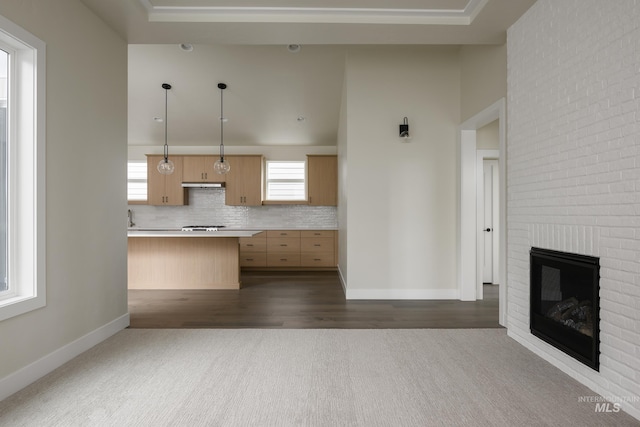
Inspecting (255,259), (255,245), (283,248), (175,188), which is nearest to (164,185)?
(175,188)

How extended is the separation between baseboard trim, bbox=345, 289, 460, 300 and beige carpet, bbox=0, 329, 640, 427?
1347 mm

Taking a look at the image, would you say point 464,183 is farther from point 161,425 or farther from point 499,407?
point 161,425

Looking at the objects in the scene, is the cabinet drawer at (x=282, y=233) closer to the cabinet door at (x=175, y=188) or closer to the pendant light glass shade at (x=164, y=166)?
the cabinet door at (x=175, y=188)

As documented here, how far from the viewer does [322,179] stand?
697 centimetres

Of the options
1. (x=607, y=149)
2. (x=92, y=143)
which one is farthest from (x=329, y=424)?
(x=92, y=143)

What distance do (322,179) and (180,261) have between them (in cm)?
310

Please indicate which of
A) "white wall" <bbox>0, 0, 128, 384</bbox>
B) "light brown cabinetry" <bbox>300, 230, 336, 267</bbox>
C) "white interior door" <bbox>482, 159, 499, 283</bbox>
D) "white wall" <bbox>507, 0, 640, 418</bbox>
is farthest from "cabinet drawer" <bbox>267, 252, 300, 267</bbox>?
"white wall" <bbox>507, 0, 640, 418</bbox>

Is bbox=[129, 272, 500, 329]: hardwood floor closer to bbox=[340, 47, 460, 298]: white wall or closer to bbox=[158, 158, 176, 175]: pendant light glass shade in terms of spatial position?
bbox=[340, 47, 460, 298]: white wall

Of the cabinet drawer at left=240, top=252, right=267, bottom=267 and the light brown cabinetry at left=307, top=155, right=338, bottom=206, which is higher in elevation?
the light brown cabinetry at left=307, top=155, right=338, bottom=206

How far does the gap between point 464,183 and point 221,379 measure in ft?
11.0

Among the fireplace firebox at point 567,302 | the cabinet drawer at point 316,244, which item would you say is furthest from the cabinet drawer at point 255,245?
the fireplace firebox at point 567,302

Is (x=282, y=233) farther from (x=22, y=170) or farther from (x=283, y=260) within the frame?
(x=22, y=170)

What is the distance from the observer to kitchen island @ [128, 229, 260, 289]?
5012 millimetres

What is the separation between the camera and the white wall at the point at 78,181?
229 cm
